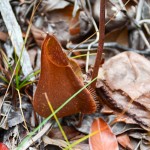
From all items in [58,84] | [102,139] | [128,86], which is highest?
[58,84]

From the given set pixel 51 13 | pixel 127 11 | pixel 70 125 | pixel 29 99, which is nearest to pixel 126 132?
pixel 70 125

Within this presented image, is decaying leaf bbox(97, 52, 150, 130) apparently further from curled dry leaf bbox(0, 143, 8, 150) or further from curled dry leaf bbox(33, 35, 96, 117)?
curled dry leaf bbox(0, 143, 8, 150)

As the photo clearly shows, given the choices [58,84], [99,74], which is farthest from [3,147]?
[99,74]

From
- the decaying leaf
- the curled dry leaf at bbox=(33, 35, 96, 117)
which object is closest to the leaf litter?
the decaying leaf

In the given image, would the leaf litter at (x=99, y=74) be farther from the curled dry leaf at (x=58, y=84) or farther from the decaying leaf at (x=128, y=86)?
the curled dry leaf at (x=58, y=84)

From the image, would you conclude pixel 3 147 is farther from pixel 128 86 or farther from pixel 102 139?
pixel 128 86

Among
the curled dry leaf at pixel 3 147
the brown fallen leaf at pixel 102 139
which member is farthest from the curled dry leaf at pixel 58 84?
the curled dry leaf at pixel 3 147
